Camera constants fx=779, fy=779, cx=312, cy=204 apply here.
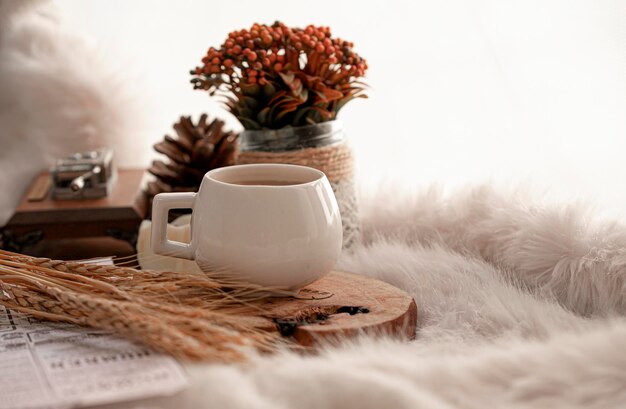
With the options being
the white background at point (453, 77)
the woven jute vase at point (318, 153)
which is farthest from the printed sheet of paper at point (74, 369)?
the white background at point (453, 77)

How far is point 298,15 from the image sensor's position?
1320mm

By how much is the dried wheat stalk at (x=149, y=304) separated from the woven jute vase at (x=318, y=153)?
0.69 ft

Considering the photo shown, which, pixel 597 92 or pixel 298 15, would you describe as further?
pixel 298 15

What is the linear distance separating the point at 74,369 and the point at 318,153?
1.25 ft

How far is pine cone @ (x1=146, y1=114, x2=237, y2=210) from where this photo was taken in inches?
40.7

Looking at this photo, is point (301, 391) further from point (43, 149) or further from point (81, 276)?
point (43, 149)

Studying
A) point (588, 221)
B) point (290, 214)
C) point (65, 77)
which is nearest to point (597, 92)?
point (588, 221)

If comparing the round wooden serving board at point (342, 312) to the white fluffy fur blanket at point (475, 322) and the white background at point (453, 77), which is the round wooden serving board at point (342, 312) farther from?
the white background at point (453, 77)

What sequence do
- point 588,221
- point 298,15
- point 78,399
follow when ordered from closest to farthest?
point 78,399 → point 588,221 → point 298,15

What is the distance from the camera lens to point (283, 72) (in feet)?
2.61

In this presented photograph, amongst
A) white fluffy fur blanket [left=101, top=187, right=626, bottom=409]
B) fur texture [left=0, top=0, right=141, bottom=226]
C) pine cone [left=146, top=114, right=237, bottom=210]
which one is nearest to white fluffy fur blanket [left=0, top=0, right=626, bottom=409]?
white fluffy fur blanket [left=101, top=187, right=626, bottom=409]

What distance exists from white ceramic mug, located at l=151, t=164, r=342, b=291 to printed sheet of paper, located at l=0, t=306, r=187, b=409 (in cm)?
10

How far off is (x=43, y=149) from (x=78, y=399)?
32.5 inches

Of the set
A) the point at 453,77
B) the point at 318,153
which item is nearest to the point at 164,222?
the point at 318,153
